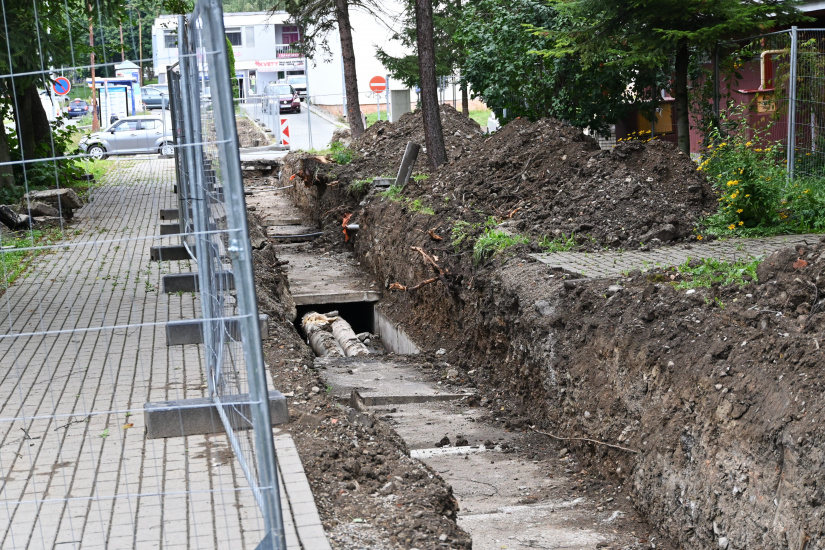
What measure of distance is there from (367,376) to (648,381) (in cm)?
469

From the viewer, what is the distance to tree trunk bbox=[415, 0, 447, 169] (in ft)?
48.4

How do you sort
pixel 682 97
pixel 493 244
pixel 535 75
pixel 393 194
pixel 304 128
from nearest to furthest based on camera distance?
1. pixel 493 244
2. pixel 682 97
3. pixel 393 194
4. pixel 535 75
5. pixel 304 128

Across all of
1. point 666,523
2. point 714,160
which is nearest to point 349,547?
point 666,523

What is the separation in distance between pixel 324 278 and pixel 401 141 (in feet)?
18.7

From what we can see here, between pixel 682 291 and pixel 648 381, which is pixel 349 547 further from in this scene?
pixel 682 291

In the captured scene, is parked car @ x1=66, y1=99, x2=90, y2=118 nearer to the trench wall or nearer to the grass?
the grass

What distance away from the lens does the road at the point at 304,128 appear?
1282 inches

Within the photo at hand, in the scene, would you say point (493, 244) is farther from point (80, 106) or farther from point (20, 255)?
point (20, 255)

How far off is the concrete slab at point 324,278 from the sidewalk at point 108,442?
174 inches

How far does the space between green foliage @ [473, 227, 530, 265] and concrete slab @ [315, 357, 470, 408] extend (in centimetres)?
164

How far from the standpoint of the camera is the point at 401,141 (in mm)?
20438

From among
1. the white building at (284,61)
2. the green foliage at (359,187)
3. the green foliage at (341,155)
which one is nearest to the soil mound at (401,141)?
the green foliage at (341,155)

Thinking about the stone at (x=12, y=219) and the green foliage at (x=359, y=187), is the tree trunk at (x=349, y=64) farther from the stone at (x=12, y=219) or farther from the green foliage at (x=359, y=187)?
the stone at (x=12, y=219)

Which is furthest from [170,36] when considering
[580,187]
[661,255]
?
[661,255]
